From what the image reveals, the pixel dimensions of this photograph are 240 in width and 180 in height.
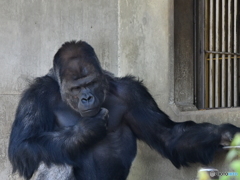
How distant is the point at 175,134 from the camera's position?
4.39 metres

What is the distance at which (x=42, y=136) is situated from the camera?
410cm

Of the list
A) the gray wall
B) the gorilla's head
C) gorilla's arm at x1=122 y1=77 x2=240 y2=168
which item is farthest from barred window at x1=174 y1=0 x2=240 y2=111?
the gorilla's head

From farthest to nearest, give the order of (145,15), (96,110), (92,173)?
(145,15) → (92,173) → (96,110)

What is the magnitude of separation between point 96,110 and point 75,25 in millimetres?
1571

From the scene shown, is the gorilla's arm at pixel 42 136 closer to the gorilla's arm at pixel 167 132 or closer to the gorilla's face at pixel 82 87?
the gorilla's face at pixel 82 87

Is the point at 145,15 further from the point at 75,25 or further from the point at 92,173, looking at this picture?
the point at 92,173

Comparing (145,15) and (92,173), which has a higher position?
(145,15)

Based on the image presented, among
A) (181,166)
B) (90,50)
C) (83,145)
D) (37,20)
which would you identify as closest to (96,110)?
(83,145)

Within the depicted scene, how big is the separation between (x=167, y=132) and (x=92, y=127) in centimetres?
77

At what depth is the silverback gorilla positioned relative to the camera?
13.3 feet

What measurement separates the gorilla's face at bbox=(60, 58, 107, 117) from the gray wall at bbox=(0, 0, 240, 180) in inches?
34.2

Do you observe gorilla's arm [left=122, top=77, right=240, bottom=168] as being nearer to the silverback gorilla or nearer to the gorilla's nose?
the silverback gorilla

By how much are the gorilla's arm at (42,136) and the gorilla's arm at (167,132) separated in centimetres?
52

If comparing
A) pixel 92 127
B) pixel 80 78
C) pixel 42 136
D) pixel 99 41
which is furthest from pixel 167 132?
pixel 99 41
